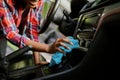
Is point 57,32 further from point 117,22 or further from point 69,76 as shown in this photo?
point 117,22

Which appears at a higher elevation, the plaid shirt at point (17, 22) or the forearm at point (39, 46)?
the plaid shirt at point (17, 22)

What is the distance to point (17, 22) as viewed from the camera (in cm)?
142

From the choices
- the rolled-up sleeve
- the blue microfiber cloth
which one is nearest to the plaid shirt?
the rolled-up sleeve

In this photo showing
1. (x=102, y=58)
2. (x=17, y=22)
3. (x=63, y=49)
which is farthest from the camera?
(x=17, y=22)

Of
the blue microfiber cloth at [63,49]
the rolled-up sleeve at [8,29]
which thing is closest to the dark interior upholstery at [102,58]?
the blue microfiber cloth at [63,49]

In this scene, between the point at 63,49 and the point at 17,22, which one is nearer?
the point at 63,49

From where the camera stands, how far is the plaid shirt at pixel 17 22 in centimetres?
117

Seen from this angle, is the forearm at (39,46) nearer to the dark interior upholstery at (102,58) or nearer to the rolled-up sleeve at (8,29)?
the rolled-up sleeve at (8,29)

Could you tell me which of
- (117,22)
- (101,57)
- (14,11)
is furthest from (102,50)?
(14,11)

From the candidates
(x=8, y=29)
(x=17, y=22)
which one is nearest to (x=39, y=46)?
(x=8, y=29)

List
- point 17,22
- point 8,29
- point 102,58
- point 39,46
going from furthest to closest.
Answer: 1. point 17,22
2. point 8,29
3. point 39,46
4. point 102,58

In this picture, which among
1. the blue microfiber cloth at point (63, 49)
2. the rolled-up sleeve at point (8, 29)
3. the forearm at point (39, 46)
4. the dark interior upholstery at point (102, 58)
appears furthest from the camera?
the rolled-up sleeve at point (8, 29)

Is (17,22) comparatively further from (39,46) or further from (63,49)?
(63,49)

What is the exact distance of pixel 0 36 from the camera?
4.32 ft
